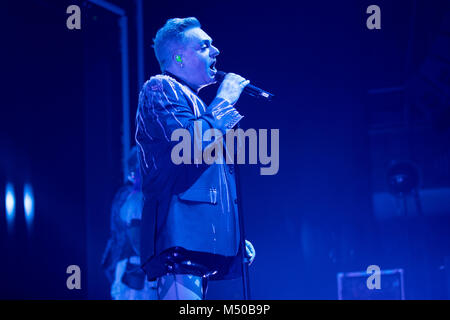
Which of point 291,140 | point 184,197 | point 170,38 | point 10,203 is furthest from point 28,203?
point 184,197

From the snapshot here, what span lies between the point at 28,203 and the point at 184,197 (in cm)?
212

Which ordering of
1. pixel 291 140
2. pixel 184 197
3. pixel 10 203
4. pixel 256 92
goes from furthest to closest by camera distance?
1. pixel 291 140
2. pixel 10 203
3. pixel 256 92
4. pixel 184 197

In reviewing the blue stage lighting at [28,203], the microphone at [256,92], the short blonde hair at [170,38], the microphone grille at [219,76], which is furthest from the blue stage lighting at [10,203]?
the microphone at [256,92]

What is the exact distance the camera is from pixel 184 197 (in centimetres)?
154

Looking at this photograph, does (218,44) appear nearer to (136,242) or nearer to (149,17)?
(149,17)

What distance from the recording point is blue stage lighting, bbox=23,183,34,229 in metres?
3.29

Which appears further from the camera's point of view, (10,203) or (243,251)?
(10,203)

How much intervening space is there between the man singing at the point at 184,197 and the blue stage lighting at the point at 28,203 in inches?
75.8

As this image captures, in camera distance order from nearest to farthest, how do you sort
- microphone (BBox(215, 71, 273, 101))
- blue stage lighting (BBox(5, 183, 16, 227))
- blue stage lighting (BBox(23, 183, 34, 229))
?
microphone (BBox(215, 71, 273, 101))
blue stage lighting (BBox(5, 183, 16, 227))
blue stage lighting (BBox(23, 183, 34, 229))

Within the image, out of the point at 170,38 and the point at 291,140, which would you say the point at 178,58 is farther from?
the point at 291,140

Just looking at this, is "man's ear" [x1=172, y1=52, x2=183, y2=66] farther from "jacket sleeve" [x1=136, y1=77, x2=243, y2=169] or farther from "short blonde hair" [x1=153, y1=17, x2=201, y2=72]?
"jacket sleeve" [x1=136, y1=77, x2=243, y2=169]

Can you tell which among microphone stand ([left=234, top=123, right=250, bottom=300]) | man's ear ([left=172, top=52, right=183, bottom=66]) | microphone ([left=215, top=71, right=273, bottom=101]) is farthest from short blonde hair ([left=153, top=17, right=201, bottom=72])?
microphone stand ([left=234, top=123, right=250, bottom=300])

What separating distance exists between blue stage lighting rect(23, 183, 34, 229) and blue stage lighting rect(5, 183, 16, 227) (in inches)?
3.6

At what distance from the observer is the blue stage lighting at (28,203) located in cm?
329
